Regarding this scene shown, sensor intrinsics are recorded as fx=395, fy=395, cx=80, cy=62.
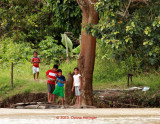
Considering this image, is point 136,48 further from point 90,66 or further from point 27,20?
point 27,20

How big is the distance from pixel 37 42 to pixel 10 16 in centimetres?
931

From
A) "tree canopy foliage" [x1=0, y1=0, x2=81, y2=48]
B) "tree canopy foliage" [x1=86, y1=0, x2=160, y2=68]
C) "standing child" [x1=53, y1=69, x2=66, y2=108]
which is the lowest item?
"standing child" [x1=53, y1=69, x2=66, y2=108]

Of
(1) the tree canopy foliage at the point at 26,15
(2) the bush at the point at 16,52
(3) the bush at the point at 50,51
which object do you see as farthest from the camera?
(2) the bush at the point at 16,52

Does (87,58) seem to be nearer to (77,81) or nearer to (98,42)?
(77,81)

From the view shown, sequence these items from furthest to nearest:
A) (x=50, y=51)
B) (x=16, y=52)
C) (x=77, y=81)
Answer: (x=16, y=52) < (x=50, y=51) < (x=77, y=81)

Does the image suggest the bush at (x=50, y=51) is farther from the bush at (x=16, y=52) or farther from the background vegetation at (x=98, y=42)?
the bush at (x=16, y=52)

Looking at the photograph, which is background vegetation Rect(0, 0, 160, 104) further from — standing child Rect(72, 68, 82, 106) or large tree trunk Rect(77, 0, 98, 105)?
standing child Rect(72, 68, 82, 106)

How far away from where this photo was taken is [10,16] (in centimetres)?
1728

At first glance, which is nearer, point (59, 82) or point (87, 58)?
point (59, 82)

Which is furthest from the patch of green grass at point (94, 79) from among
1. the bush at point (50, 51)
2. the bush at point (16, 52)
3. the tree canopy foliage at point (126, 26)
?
the tree canopy foliage at point (126, 26)

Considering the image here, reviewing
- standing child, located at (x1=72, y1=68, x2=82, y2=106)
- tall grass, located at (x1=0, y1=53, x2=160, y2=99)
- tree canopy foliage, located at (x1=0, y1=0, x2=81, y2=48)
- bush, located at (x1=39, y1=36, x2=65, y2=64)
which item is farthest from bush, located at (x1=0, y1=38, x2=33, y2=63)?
standing child, located at (x1=72, y1=68, x2=82, y2=106)

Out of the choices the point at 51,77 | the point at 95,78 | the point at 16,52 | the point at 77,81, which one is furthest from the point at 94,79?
the point at 16,52

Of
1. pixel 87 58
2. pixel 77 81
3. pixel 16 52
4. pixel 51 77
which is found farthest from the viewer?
pixel 16 52

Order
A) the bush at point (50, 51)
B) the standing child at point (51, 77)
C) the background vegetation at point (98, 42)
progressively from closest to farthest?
the background vegetation at point (98, 42) < the standing child at point (51, 77) < the bush at point (50, 51)
